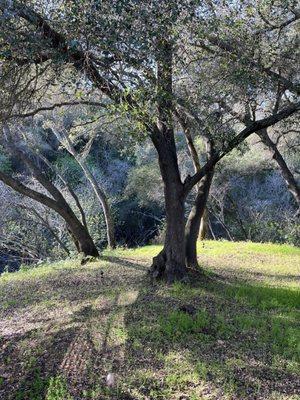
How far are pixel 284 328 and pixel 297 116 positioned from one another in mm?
5115

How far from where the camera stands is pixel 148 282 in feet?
25.3

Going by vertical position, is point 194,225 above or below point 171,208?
below

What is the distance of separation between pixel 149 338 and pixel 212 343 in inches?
28.0

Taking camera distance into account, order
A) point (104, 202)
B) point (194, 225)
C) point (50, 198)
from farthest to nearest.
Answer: point (104, 202)
point (50, 198)
point (194, 225)

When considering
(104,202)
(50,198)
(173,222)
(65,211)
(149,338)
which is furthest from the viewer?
(104,202)

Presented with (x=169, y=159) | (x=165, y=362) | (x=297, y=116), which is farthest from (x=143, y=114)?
(x=297, y=116)

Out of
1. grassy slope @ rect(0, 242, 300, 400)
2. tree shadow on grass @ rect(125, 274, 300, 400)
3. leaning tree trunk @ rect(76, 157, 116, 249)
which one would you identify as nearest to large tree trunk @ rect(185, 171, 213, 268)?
grassy slope @ rect(0, 242, 300, 400)

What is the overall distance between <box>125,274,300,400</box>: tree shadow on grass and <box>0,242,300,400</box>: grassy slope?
0.04 feet

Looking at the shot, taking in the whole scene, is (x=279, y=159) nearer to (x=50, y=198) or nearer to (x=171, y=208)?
(x=171, y=208)

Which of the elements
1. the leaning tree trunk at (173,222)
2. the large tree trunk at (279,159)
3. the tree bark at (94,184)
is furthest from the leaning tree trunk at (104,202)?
the leaning tree trunk at (173,222)

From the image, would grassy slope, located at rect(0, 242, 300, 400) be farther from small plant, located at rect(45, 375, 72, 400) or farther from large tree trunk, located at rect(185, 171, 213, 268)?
large tree trunk, located at rect(185, 171, 213, 268)

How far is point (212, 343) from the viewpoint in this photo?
5.22m

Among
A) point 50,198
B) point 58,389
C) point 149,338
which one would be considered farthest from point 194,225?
point 58,389

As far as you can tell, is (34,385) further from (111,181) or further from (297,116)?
(111,181)
